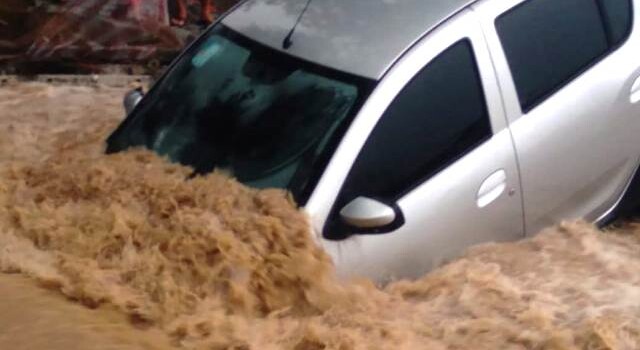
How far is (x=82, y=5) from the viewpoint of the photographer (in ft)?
35.4

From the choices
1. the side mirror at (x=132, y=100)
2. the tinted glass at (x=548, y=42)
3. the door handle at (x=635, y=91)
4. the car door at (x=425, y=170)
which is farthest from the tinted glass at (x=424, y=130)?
the side mirror at (x=132, y=100)

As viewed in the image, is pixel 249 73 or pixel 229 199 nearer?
pixel 229 199

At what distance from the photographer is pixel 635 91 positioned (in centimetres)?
652

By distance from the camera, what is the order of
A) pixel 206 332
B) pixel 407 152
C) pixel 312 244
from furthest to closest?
pixel 407 152 < pixel 312 244 < pixel 206 332

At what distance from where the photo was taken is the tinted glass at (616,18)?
21.7 feet

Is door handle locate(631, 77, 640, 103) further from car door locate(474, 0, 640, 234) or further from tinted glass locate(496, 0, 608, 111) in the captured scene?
tinted glass locate(496, 0, 608, 111)

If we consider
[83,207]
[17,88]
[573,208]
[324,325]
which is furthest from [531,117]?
[17,88]

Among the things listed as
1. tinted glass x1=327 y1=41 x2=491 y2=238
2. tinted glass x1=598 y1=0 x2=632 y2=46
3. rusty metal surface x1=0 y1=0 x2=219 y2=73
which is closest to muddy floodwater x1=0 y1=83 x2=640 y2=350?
tinted glass x1=327 y1=41 x2=491 y2=238

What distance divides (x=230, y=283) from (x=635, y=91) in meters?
2.45

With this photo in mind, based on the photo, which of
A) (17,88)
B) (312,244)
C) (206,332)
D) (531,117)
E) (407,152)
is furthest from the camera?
(17,88)

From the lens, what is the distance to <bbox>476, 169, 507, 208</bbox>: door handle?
230 inches

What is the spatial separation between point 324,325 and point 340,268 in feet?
1.46

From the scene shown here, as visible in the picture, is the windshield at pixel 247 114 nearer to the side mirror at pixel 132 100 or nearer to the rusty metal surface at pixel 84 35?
the side mirror at pixel 132 100

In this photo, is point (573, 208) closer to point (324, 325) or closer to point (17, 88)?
point (324, 325)
